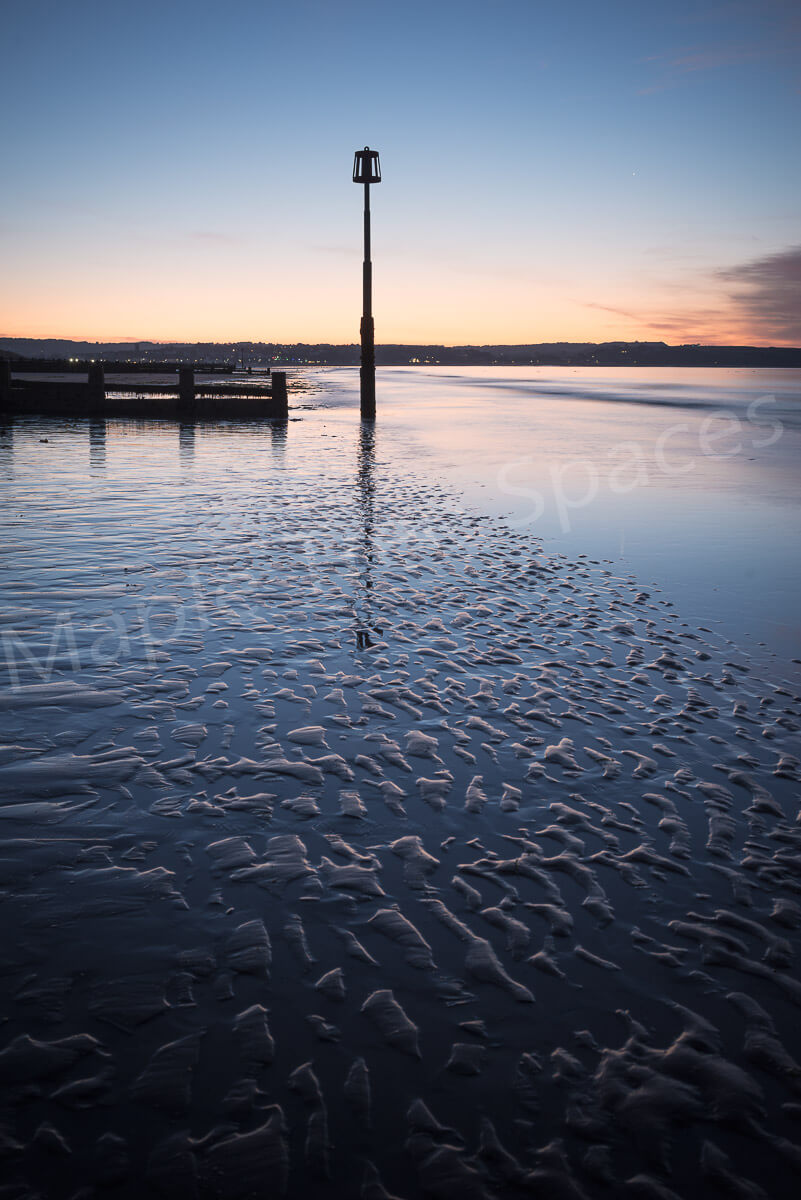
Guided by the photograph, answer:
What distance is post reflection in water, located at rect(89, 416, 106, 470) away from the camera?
21.6 meters

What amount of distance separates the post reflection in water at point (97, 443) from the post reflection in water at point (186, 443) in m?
2.21

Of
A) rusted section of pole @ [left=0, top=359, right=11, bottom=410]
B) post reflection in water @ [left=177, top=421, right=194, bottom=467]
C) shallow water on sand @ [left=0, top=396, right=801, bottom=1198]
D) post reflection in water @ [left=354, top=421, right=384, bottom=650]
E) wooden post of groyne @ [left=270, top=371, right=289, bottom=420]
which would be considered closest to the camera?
shallow water on sand @ [left=0, top=396, right=801, bottom=1198]

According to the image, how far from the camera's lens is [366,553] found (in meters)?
12.3

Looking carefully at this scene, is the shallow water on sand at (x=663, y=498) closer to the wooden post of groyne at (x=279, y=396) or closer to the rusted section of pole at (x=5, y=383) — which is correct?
the wooden post of groyne at (x=279, y=396)

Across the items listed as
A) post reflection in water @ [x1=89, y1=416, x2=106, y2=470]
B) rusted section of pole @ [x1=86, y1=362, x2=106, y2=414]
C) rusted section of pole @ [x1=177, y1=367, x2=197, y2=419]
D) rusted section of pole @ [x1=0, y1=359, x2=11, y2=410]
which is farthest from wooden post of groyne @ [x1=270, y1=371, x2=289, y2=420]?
rusted section of pole @ [x1=0, y1=359, x2=11, y2=410]

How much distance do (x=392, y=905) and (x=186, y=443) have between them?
25.6 metres

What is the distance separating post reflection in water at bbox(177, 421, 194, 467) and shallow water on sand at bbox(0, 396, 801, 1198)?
14568 millimetres

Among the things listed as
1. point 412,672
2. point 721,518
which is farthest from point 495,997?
point 721,518

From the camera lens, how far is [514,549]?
13203mm

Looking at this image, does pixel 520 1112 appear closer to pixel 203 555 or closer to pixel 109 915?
pixel 109 915

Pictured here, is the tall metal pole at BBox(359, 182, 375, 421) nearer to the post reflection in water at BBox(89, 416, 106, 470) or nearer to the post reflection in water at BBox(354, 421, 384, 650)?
the post reflection in water at BBox(354, 421, 384, 650)

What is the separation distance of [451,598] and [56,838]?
6208mm

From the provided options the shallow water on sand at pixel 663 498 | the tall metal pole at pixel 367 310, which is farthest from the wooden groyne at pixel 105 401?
the shallow water on sand at pixel 663 498

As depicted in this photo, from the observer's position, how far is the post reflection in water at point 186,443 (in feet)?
75.8
